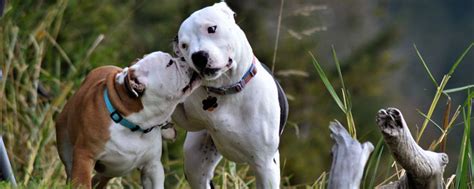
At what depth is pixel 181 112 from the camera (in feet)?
19.6

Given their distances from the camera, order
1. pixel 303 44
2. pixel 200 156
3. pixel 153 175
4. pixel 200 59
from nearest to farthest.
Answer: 1. pixel 200 59
2. pixel 153 175
3. pixel 200 156
4. pixel 303 44

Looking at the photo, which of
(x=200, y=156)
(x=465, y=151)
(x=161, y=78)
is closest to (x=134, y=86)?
(x=161, y=78)

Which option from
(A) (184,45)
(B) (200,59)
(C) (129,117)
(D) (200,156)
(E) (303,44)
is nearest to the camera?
(B) (200,59)

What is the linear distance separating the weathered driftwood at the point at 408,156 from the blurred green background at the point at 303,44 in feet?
2.92

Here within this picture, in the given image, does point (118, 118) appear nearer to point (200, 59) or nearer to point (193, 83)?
point (193, 83)

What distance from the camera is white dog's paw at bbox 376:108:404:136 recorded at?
5.24m

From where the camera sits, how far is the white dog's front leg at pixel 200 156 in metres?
6.25

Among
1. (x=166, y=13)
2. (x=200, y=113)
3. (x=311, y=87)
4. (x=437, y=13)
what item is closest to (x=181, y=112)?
(x=200, y=113)

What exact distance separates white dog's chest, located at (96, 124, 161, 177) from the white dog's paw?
1.21 metres

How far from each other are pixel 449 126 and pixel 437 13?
34314 mm

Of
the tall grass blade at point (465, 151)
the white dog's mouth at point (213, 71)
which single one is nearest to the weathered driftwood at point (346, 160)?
the tall grass blade at point (465, 151)

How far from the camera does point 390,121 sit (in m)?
5.29

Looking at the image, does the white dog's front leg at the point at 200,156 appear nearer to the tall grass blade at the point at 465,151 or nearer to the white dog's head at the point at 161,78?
the white dog's head at the point at 161,78

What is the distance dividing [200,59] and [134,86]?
48 centimetres
